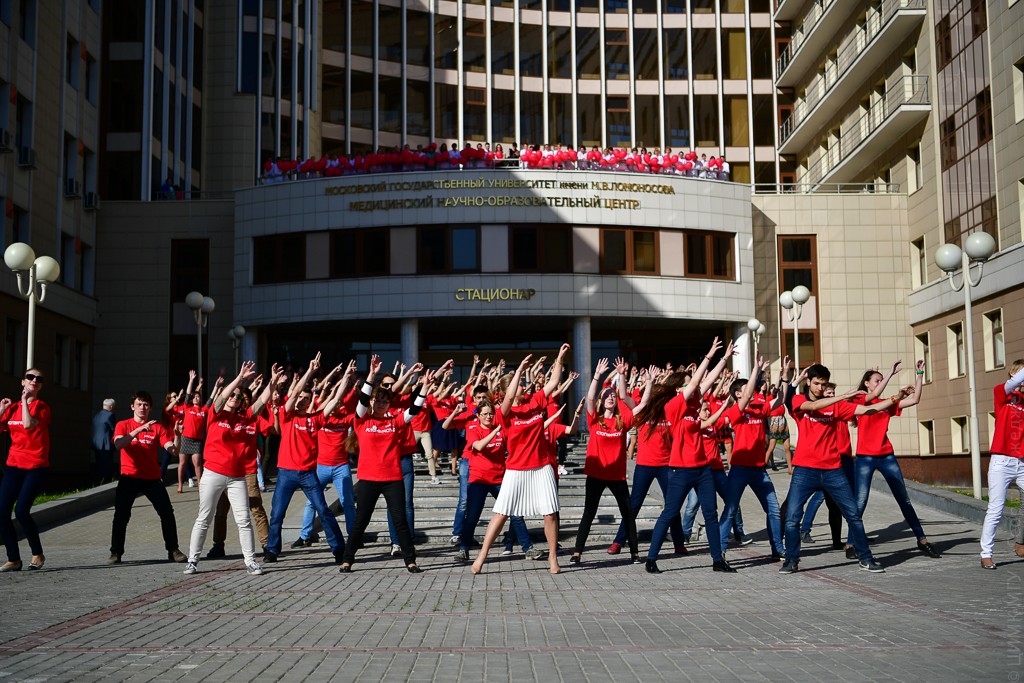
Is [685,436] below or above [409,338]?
below

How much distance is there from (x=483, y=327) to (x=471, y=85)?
15824mm

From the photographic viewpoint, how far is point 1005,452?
1241cm

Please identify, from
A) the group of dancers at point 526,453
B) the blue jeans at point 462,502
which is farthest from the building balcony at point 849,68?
the blue jeans at point 462,502

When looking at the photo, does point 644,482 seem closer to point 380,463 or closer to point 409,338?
point 380,463

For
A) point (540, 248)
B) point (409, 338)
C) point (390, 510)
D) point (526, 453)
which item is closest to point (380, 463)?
point (390, 510)

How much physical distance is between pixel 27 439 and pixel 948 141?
29292 mm

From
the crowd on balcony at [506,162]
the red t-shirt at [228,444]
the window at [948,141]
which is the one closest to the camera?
the red t-shirt at [228,444]

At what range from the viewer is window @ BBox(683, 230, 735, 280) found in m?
38.5

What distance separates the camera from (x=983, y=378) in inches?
1268

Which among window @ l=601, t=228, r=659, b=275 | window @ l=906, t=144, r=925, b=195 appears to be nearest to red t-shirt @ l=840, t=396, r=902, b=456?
window @ l=601, t=228, r=659, b=275

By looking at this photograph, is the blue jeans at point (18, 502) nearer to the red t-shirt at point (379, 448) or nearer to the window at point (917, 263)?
the red t-shirt at point (379, 448)

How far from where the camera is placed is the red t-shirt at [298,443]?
13.8m

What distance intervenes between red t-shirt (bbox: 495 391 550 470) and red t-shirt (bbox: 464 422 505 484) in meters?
1.23

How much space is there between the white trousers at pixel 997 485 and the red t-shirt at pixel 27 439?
1009 cm
